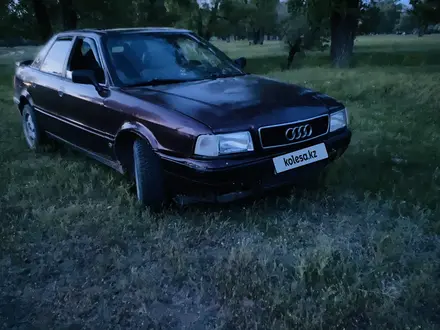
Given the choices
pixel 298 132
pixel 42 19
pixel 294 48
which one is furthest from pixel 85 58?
pixel 294 48

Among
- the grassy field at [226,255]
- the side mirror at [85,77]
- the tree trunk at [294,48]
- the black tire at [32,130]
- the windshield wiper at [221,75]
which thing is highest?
the side mirror at [85,77]

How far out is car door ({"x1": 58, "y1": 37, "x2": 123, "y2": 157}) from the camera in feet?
12.7

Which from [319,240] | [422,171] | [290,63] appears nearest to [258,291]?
[319,240]

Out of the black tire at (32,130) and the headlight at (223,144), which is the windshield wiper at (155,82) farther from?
the black tire at (32,130)

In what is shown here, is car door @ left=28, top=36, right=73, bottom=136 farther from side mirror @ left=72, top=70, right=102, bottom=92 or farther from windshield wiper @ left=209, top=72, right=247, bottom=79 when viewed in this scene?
windshield wiper @ left=209, top=72, right=247, bottom=79

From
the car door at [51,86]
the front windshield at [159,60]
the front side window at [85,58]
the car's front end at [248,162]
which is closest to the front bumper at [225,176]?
the car's front end at [248,162]

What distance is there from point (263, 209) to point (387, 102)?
5.79m

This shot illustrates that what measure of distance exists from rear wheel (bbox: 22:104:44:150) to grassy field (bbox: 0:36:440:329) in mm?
779

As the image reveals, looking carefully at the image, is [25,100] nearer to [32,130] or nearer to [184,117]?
[32,130]

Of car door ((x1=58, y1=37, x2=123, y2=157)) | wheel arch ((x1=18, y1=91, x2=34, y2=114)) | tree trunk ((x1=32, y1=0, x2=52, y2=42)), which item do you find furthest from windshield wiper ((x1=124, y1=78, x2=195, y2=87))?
tree trunk ((x1=32, y1=0, x2=52, y2=42))

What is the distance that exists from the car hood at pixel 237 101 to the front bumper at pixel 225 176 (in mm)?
248

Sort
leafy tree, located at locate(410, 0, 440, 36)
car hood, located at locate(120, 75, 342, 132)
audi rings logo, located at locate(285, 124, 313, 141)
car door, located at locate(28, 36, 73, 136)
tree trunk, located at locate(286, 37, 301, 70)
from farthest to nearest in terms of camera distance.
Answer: tree trunk, located at locate(286, 37, 301, 70) → leafy tree, located at locate(410, 0, 440, 36) → car door, located at locate(28, 36, 73, 136) → audi rings logo, located at locate(285, 124, 313, 141) → car hood, located at locate(120, 75, 342, 132)

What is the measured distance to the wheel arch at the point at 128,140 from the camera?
3.35 metres

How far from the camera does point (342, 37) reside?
17.4 metres
